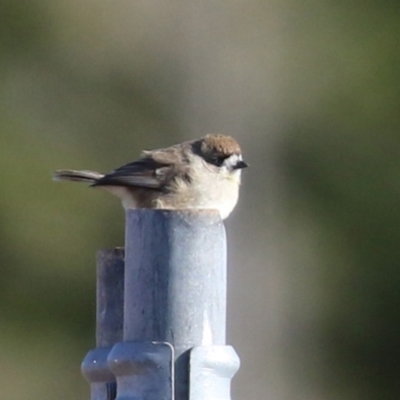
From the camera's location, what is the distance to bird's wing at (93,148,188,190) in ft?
23.3

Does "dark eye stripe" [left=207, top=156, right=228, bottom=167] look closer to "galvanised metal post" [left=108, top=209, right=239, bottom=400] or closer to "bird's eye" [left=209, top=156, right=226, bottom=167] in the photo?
"bird's eye" [left=209, top=156, right=226, bottom=167]

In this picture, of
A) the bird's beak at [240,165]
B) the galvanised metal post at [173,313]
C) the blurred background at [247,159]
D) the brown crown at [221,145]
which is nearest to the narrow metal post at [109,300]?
the galvanised metal post at [173,313]

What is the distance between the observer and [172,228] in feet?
12.4

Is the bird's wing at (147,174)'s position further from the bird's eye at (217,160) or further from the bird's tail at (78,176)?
the bird's tail at (78,176)

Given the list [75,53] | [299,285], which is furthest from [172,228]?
[75,53]

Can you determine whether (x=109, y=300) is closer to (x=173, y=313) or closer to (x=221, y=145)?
(x=173, y=313)

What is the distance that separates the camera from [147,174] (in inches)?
282

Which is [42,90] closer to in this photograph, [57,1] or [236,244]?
[57,1]

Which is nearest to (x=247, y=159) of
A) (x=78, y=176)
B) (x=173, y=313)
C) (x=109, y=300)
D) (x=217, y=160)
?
(x=78, y=176)

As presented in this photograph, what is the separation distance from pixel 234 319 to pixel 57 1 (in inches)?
290

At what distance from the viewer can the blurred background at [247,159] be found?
17.5 m

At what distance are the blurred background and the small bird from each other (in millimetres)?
9006

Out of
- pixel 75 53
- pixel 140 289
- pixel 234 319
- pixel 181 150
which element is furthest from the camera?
pixel 75 53

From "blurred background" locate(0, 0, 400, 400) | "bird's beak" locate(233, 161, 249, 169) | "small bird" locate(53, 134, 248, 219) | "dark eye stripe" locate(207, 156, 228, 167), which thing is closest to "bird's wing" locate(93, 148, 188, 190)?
"small bird" locate(53, 134, 248, 219)
